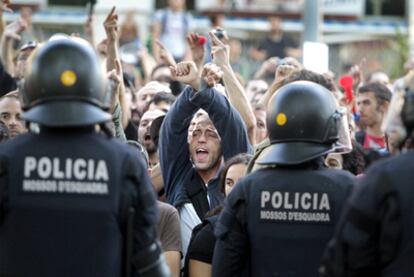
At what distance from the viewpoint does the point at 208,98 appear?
922 cm

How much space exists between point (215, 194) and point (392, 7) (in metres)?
22.4

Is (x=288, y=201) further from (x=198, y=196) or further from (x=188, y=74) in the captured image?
(x=188, y=74)

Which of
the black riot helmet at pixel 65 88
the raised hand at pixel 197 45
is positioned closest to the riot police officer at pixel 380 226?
the black riot helmet at pixel 65 88

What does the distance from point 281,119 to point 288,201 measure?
443mm

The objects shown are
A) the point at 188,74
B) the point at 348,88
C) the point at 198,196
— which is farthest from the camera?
the point at 348,88

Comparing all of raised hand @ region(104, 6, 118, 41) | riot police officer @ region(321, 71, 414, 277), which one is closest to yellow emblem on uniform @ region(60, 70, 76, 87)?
riot police officer @ region(321, 71, 414, 277)

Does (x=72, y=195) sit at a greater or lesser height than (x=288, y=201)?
greater

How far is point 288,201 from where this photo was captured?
6836 millimetres

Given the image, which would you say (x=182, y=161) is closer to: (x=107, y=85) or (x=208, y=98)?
(x=208, y=98)

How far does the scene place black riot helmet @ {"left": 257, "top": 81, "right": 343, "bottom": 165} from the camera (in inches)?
274

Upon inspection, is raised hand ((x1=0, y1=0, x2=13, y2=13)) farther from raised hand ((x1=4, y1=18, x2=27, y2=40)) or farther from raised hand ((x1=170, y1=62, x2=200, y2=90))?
raised hand ((x1=170, y1=62, x2=200, y2=90))

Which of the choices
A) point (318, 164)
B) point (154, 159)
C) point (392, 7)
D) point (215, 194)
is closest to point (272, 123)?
point (318, 164)

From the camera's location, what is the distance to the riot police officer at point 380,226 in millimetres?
5895

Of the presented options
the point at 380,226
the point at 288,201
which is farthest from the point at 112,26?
the point at 380,226
